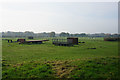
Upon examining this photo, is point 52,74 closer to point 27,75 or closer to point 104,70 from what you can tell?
point 27,75

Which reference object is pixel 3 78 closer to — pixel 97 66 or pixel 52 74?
pixel 52 74

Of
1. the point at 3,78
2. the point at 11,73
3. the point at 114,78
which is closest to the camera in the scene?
the point at 114,78

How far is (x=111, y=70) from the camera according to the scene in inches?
346

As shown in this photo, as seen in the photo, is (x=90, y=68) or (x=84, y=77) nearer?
(x=84, y=77)

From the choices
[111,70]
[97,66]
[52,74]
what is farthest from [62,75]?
[111,70]

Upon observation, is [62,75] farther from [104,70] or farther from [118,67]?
[118,67]

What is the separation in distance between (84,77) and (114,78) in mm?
1943

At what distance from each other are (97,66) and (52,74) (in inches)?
145

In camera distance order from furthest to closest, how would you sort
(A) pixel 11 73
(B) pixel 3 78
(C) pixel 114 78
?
(A) pixel 11 73, (B) pixel 3 78, (C) pixel 114 78

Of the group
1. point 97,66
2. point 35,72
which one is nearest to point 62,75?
point 35,72

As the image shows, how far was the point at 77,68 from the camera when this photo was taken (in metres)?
9.28

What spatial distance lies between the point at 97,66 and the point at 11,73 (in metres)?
6.73

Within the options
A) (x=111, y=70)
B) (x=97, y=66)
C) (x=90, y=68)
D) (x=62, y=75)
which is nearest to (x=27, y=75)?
(x=62, y=75)

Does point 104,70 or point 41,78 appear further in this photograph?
point 104,70
